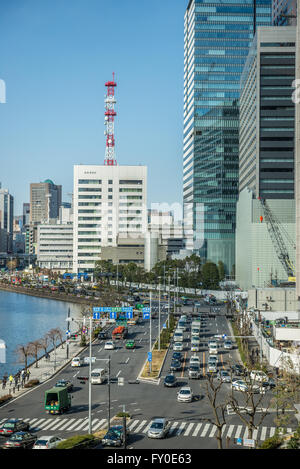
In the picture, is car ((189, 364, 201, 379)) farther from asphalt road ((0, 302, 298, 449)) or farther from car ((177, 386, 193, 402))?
car ((177, 386, 193, 402))

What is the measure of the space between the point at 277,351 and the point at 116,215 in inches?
3993

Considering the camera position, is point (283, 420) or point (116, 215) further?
point (116, 215)

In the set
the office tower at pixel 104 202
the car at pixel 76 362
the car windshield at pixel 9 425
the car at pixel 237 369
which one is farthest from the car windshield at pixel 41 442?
the office tower at pixel 104 202

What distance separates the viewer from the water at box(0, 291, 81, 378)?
62106mm

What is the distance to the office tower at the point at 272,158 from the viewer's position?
9694cm

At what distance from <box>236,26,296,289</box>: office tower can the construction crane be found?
174 mm

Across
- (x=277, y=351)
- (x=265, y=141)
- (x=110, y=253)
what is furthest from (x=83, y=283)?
(x=277, y=351)

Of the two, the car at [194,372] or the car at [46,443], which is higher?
the car at [46,443]

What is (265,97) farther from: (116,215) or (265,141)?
(116,215)

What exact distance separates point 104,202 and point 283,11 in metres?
A: 63.6

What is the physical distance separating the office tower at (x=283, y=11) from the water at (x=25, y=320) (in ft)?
249

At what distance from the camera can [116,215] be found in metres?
146

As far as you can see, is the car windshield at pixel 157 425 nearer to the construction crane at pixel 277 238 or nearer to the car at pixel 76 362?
the car at pixel 76 362

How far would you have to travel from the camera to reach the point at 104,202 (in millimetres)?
144750
